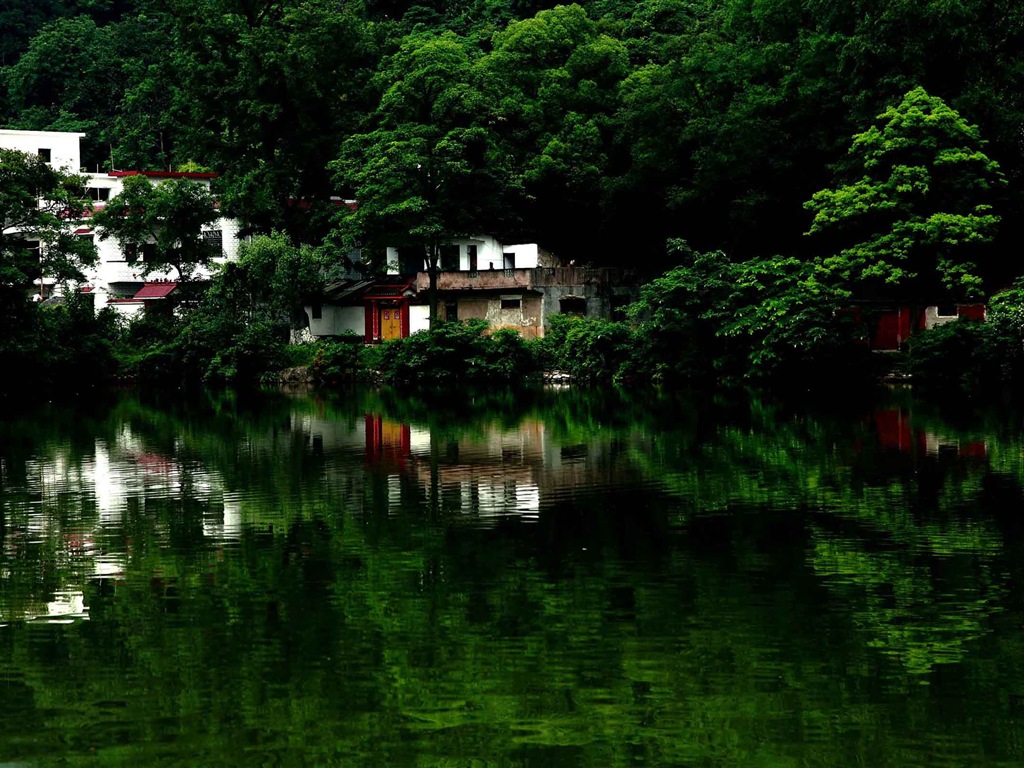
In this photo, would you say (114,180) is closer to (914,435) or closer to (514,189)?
(514,189)

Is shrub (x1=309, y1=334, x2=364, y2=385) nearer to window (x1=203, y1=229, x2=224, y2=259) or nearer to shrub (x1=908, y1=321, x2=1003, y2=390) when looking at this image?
window (x1=203, y1=229, x2=224, y2=259)

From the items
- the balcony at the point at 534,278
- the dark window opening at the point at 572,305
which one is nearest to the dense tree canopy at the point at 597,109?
the balcony at the point at 534,278

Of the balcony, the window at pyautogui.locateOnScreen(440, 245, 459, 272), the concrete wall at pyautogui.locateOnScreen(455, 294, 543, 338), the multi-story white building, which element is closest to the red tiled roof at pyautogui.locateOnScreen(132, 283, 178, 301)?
the multi-story white building

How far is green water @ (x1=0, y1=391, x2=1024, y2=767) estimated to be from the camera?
33.8 feet

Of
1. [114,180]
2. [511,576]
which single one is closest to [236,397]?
[114,180]

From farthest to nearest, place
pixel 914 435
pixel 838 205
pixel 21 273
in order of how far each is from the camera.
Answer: pixel 21 273, pixel 838 205, pixel 914 435

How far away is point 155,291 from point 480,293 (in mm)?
16785

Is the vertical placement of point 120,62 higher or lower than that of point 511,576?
higher

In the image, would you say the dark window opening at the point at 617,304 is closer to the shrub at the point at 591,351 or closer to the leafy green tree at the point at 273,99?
the shrub at the point at 591,351

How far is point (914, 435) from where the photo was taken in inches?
1134

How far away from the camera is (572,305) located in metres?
57.9

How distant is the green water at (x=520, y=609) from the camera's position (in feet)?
33.8

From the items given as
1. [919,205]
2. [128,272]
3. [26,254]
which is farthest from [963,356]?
[128,272]

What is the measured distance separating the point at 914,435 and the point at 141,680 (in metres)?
20.4
